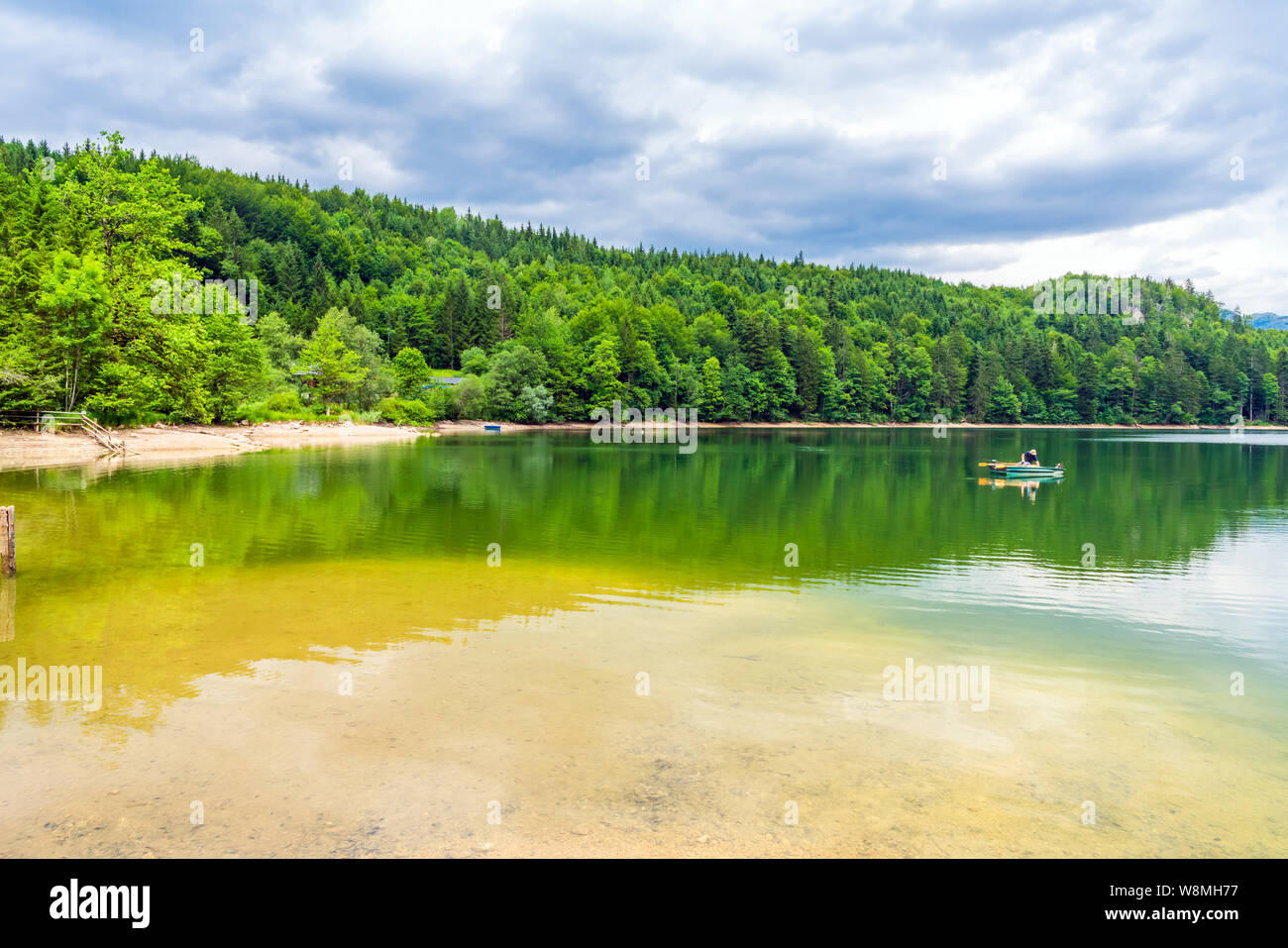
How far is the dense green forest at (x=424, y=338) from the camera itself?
5325cm

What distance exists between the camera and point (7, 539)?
1698 centimetres

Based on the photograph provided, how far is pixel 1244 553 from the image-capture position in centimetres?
2336

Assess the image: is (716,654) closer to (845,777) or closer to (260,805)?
(845,777)
